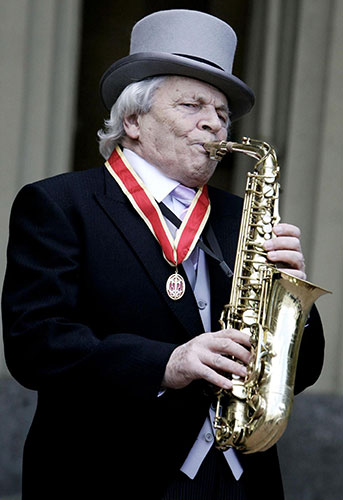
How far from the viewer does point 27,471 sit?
2.65 meters

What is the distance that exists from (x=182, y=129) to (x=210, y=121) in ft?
0.28

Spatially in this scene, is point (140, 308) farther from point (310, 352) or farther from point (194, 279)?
point (310, 352)

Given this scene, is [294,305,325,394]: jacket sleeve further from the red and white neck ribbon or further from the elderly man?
the red and white neck ribbon

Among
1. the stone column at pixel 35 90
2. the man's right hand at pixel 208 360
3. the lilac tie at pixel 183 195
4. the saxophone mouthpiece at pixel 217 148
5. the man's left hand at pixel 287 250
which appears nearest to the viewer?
the man's right hand at pixel 208 360

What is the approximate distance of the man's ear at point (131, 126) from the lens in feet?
9.12

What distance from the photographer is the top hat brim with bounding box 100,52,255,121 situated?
8.80ft

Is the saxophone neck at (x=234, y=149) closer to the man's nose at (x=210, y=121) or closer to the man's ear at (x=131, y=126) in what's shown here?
the man's nose at (x=210, y=121)

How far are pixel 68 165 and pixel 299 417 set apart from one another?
1.92 m

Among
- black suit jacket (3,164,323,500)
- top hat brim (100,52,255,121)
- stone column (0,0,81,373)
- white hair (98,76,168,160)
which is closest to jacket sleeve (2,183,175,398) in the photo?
black suit jacket (3,164,323,500)

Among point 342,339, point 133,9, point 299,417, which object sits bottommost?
point 299,417

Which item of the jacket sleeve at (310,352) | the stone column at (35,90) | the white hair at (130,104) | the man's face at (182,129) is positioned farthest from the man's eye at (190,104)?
the stone column at (35,90)

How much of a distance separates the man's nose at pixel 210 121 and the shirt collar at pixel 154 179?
188 mm

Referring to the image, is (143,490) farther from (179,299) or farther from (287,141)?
(287,141)

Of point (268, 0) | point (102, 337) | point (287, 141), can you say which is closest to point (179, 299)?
point (102, 337)
